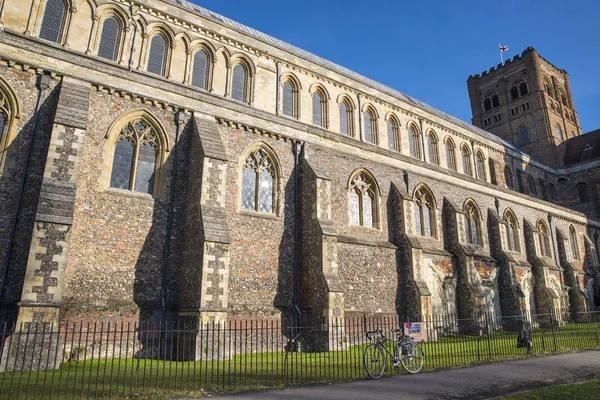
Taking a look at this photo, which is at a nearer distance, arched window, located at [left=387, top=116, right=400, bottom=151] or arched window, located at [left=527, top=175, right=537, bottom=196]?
arched window, located at [left=387, top=116, right=400, bottom=151]

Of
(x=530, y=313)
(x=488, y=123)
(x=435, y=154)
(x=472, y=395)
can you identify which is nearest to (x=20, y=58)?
(x=472, y=395)

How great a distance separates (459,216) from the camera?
22.1 m

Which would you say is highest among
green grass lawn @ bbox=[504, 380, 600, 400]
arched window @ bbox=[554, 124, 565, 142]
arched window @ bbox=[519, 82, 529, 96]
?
arched window @ bbox=[519, 82, 529, 96]

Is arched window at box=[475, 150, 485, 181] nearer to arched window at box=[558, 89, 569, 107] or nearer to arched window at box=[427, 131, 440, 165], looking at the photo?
arched window at box=[427, 131, 440, 165]

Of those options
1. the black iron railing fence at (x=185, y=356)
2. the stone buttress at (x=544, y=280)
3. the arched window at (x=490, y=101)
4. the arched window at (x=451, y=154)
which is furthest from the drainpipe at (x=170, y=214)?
the arched window at (x=490, y=101)

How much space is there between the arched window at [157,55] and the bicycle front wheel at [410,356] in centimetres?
1363

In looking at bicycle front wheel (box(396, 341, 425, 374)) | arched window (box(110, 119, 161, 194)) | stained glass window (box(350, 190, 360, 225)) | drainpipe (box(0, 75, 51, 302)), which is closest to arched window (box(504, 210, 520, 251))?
stained glass window (box(350, 190, 360, 225))

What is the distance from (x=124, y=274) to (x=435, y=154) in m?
20.6

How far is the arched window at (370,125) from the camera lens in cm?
2342

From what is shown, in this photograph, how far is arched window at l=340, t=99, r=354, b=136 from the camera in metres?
22.6

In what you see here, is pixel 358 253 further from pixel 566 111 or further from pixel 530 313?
pixel 566 111

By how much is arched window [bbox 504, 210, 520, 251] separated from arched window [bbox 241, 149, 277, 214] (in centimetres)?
1727

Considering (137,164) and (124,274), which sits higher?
(137,164)

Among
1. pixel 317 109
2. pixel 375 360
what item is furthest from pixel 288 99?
pixel 375 360
